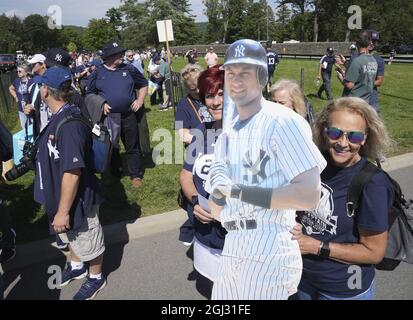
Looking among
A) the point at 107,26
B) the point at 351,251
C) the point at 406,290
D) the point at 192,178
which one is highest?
the point at 107,26

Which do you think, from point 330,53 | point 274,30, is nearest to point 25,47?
point 274,30

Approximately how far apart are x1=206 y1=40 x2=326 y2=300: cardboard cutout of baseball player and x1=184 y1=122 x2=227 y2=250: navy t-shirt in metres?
0.72

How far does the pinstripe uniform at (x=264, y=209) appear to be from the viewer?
124 cm

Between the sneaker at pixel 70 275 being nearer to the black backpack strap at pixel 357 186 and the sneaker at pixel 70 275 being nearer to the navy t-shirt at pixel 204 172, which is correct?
the navy t-shirt at pixel 204 172

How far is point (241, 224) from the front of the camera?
1429mm

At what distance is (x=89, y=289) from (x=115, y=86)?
3125 millimetres

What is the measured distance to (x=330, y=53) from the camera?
13492 millimetres

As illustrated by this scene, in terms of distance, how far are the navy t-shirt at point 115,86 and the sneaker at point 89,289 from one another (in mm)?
2846

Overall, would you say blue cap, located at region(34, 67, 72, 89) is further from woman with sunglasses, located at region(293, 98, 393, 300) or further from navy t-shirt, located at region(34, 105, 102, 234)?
woman with sunglasses, located at region(293, 98, 393, 300)

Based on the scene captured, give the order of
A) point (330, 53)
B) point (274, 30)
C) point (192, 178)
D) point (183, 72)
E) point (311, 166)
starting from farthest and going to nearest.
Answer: point (274, 30), point (330, 53), point (183, 72), point (192, 178), point (311, 166)

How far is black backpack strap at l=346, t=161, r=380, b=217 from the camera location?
1.81 m

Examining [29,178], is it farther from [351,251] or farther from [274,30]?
[274,30]
